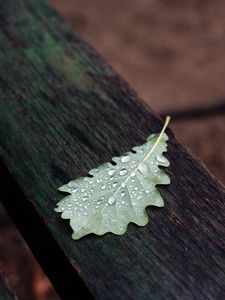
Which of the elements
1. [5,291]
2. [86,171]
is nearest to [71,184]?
Answer: [86,171]

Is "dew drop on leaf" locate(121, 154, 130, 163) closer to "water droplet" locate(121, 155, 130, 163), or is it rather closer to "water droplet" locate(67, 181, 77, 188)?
"water droplet" locate(121, 155, 130, 163)

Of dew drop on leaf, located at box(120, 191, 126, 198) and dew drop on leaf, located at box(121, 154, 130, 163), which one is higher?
dew drop on leaf, located at box(121, 154, 130, 163)

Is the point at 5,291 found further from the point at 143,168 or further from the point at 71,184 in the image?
the point at 143,168

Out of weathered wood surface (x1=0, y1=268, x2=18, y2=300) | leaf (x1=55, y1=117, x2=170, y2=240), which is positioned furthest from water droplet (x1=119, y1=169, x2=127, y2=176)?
weathered wood surface (x1=0, y1=268, x2=18, y2=300)

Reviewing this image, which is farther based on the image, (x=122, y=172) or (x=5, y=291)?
(x=122, y=172)

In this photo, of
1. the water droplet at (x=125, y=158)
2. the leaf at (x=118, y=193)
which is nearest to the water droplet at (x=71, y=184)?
the leaf at (x=118, y=193)

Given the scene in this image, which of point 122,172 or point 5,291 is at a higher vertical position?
point 122,172
